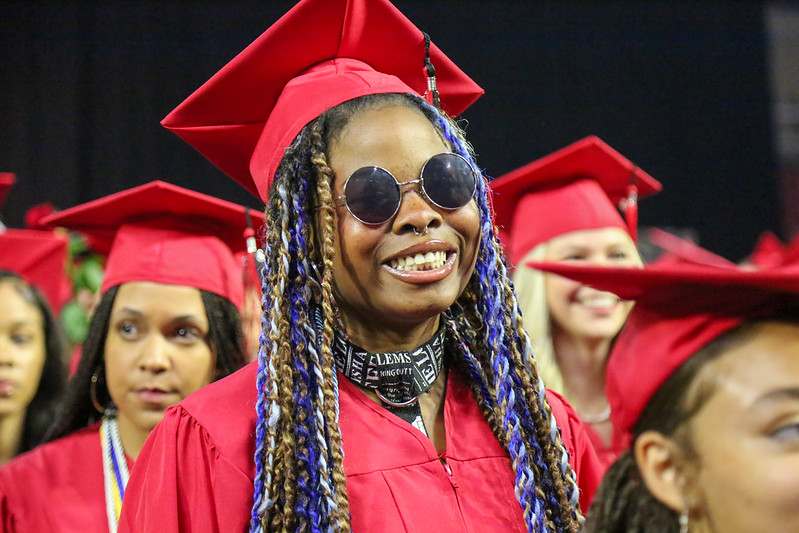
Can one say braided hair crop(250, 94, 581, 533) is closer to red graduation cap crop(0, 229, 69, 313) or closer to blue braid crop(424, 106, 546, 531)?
blue braid crop(424, 106, 546, 531)

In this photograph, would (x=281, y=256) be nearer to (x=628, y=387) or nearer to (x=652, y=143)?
(x=628, y=387)

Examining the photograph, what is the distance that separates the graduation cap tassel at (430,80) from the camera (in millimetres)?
1883

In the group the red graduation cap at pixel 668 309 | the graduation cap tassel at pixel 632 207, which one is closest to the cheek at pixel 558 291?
the graduation cap tassel at pixel 632 207

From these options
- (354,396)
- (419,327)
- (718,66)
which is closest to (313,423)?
(354,396)

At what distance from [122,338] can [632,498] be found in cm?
164

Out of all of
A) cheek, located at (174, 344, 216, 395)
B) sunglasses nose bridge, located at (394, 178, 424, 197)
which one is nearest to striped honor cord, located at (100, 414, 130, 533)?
cheek, located at (174, 344, 216, 395)

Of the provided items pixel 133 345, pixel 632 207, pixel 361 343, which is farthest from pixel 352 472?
pixel 632 207

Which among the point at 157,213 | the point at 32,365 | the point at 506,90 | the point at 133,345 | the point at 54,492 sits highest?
the point at 506,90

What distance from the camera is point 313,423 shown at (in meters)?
1.60

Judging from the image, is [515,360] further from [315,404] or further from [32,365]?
[32,365]

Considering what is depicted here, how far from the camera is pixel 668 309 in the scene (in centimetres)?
133

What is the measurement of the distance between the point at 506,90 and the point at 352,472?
15.9 ft

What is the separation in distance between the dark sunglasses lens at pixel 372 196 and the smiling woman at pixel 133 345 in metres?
1.04

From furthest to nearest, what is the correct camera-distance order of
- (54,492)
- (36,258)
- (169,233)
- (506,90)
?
(506,90) < (36,258) < (169,233) < (54,492)
